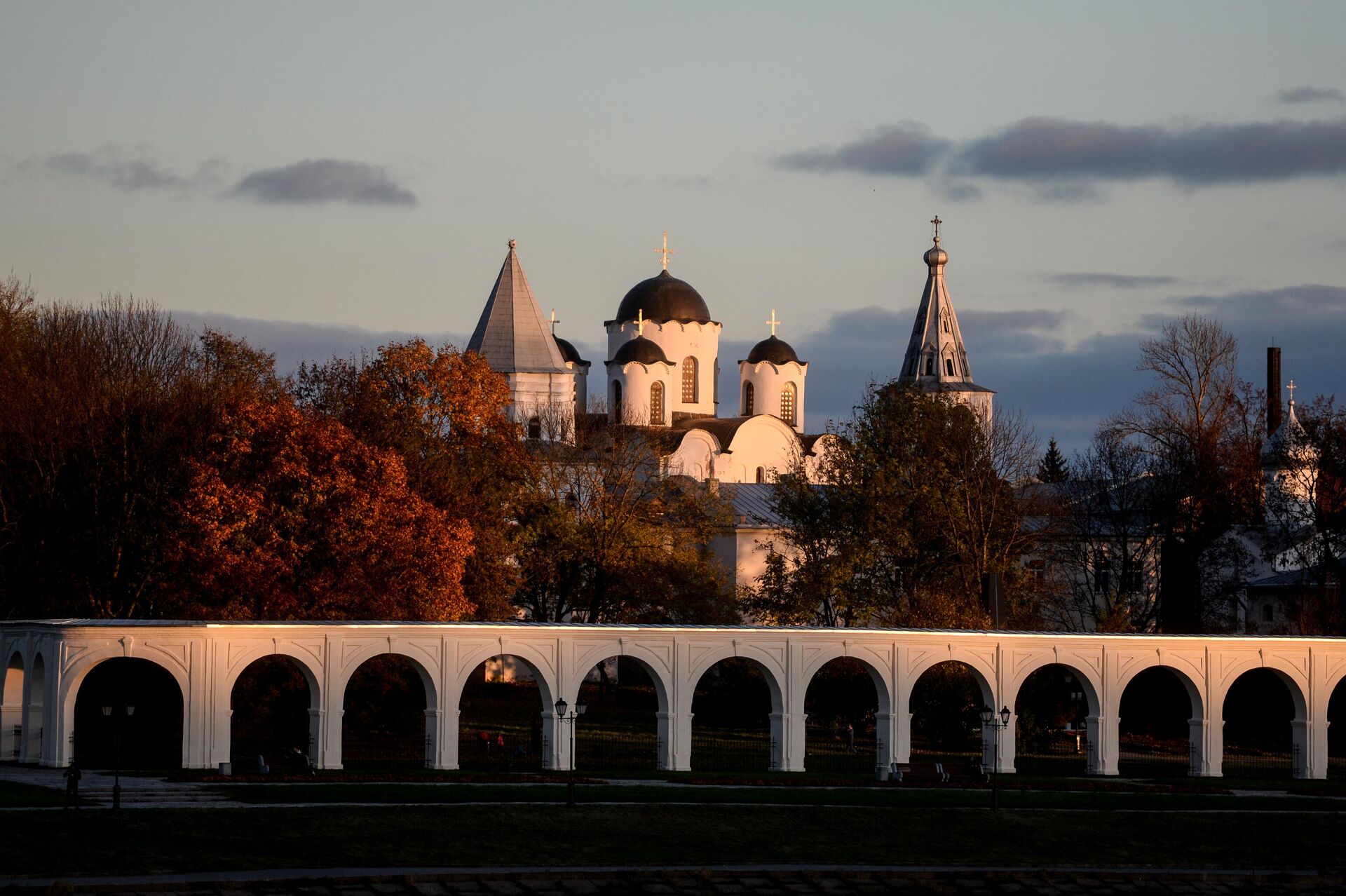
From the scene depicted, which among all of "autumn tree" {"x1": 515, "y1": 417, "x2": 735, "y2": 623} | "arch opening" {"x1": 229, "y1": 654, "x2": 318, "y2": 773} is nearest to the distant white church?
"autumn tree" {"x1": 515, "y1": 417, "x2": 735, "y2": 623}

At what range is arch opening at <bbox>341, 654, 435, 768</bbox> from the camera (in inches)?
1559

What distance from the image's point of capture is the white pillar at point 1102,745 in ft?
139

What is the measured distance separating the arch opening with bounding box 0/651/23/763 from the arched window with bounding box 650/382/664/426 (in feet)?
150

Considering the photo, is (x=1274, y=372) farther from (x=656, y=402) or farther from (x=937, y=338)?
(x=656, y=402)

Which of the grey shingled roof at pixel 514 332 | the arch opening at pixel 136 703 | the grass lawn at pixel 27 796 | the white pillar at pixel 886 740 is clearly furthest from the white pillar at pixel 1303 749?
the grey shingled roof at pixel 514 332

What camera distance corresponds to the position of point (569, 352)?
85.6 m

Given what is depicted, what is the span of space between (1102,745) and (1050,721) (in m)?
7.08

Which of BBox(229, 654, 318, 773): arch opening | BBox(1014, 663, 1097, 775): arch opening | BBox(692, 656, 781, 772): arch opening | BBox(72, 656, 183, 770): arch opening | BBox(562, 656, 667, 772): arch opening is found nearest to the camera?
BBox(72, 656, 183, 770): arch opening

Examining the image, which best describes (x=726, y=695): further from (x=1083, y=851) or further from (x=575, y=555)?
(x=1083, y=851)

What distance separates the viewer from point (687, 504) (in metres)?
62.0

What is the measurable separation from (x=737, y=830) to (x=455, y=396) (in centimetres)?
2376

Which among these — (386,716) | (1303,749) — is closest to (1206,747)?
(1303,749)

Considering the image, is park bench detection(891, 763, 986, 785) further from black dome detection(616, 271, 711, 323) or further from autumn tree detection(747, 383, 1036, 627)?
black dome detection(616, 271, 711, 323)

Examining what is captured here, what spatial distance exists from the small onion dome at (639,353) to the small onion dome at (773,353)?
6.68 meters
